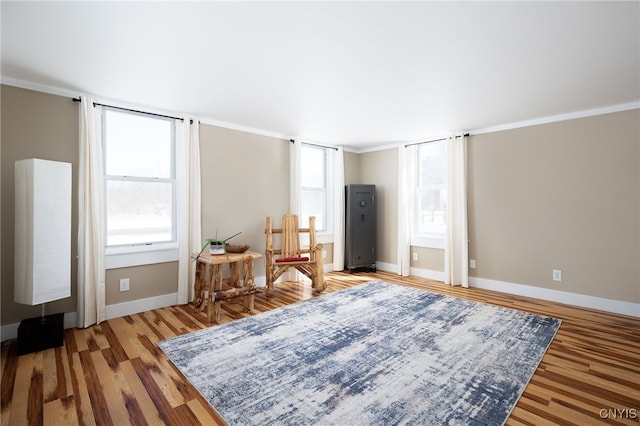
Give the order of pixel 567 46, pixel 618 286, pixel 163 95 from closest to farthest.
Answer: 1. pixel 567 46
2. pixel 163 95
3. pixel 618 286

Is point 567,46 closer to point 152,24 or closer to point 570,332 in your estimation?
point 570,332

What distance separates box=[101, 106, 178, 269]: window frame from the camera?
10.4ft

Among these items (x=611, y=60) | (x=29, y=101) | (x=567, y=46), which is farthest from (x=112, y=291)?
(x=611, y=60)

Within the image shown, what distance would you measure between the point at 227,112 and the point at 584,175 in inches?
169

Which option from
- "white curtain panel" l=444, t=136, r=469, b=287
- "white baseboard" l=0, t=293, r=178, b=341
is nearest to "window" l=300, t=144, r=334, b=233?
"white curtain panel" l=444, t=136, r=469, b=287

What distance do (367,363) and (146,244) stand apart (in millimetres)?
2756

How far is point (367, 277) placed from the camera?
16.2ft

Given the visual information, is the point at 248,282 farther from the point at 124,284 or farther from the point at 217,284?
the point at 124,284

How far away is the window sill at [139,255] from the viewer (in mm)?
3143

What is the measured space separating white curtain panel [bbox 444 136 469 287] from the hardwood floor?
145 cm

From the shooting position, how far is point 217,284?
10.6 ft

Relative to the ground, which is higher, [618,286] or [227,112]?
[227,112]

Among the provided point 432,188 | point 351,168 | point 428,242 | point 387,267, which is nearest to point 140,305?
Answer: point 387,267

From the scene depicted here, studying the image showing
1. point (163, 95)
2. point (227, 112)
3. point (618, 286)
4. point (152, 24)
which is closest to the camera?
point (152, 24)
